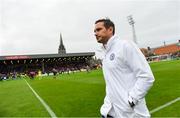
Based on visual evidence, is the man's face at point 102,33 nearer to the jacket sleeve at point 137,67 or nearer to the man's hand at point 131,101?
the jacket sleeve at point 137,67

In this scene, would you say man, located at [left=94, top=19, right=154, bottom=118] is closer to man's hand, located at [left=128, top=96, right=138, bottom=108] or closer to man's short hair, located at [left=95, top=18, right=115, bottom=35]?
man's hand, located at [left=128, top=96, right=138, bottom=108]

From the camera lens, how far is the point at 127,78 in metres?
3.74

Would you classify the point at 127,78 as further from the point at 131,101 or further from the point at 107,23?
the point at 107,23

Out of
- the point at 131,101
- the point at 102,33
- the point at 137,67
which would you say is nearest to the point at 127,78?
the point at 137,67

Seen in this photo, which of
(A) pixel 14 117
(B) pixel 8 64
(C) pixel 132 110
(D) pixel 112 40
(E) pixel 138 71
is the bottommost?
(B) pixel 8 64

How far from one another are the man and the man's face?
12 centimetres

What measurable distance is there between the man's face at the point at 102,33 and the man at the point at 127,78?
0.39ft

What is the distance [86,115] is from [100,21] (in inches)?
222

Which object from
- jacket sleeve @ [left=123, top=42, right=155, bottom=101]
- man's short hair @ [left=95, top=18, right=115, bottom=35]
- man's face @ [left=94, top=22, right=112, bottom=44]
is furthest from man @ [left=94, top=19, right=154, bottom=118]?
man's short hair @ [left=95, top=18, right=115, bottom=35]

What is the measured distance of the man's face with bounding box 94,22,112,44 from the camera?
12.9 ft

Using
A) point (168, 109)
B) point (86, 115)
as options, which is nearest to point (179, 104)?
point (168, 109)

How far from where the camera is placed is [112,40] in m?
3.90

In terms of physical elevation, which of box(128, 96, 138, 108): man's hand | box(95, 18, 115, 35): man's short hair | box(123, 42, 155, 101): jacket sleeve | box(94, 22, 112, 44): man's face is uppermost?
box(95, 18, 115, 35): man's short hair

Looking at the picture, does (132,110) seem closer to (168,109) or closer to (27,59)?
(168,109)
